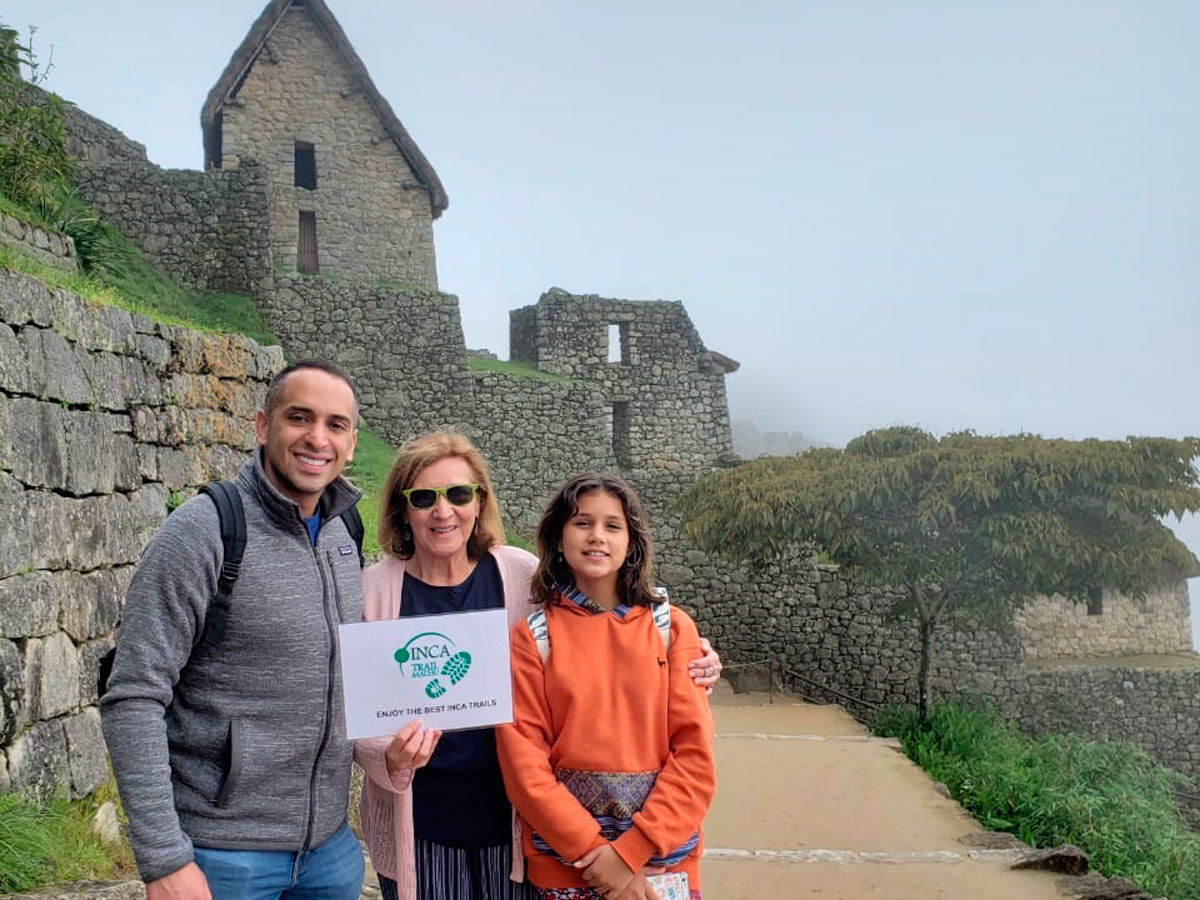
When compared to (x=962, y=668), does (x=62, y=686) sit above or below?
above

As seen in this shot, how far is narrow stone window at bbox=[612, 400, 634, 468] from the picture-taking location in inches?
693

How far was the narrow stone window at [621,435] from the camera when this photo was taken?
1759 centimetres

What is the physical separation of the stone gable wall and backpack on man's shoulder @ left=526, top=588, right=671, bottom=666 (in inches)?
552

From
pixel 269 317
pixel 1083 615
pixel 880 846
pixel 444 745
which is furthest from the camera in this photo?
pixel 1083 615

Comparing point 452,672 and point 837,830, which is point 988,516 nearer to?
point 837,830

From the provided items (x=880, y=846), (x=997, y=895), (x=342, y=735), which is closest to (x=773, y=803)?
(x=880, y=846)

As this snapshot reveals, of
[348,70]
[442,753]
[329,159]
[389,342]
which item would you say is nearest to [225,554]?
[442,753]

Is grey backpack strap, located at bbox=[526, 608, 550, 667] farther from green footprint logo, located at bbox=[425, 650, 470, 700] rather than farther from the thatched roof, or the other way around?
the thatched roof

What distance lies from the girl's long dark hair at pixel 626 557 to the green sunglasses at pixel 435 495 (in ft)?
1.01

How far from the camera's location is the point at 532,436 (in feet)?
52.0

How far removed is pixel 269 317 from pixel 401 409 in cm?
261

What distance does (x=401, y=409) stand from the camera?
14.1 m

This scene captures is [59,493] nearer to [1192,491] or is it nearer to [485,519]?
[485,519]

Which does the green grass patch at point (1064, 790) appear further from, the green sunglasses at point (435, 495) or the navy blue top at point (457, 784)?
the green sunglasses at point (435, 495)
